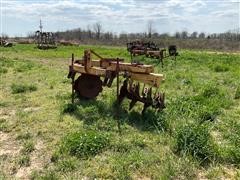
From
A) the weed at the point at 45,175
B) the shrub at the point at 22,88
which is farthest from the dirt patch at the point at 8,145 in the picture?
the shrub at the point at 22,88

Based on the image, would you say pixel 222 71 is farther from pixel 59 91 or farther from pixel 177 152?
pixel 177 152

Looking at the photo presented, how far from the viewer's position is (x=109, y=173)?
5.08 meters

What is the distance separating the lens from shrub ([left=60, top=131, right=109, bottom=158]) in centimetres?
577

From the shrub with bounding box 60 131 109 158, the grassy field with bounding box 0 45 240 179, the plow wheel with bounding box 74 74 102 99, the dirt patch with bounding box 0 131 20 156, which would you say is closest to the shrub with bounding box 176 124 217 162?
the grassy field with bounding box 0 45 240 179

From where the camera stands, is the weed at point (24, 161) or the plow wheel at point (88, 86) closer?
the weed at point (24, 161)

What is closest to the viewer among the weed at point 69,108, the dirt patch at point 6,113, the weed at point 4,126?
the weed at point 4,126

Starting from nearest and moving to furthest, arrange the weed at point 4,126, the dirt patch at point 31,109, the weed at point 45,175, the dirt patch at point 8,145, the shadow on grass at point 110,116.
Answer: the weed at point 45,175 < the dirt patch at point 8,145 < the shadow on grass at point 110,116 < the weed at point 4,126 < the dirt patch at point 31,109

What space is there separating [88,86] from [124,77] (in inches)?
68.1

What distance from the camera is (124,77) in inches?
321

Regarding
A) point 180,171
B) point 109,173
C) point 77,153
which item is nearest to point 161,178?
point 180,171

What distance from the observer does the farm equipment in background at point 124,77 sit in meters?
7.68

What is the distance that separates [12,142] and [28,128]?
0.78 metres

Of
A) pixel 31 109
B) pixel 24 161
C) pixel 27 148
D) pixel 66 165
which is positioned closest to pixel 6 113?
pixel 31 109

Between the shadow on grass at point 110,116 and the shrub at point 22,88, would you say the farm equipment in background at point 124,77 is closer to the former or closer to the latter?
the shadow on grass at point 110,116
